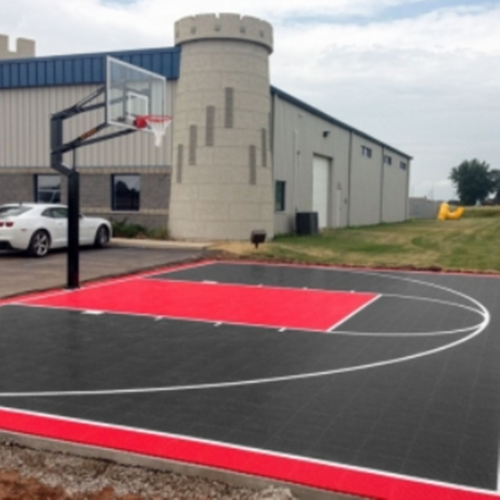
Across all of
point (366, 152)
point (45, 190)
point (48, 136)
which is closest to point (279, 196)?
point (45, 190)

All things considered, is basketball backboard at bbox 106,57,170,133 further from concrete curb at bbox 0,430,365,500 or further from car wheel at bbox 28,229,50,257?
concrete curb at bbox 0,430,365,500

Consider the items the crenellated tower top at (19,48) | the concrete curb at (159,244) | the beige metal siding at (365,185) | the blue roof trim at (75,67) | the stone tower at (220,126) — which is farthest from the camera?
the beige metal siding at (365,185)

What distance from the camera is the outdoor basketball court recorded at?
4965 millimetres

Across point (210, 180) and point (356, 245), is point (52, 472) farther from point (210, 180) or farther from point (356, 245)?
point (356, 245)

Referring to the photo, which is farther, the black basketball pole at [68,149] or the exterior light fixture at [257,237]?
the exterior light fixture at [257,237]

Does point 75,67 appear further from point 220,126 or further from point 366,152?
point 366,152

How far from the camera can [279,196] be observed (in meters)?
28.6

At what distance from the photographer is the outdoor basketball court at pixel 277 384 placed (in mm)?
4965

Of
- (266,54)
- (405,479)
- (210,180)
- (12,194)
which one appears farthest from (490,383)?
(12,194)

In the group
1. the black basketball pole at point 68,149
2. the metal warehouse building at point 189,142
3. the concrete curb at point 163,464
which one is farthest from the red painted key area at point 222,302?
the metal warehouse building at point 189,142

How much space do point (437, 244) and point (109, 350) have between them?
21658mm

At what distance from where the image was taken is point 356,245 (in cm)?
2597

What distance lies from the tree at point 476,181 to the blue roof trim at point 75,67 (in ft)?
308

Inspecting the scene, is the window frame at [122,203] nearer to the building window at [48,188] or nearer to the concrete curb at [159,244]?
→ the concrete curb at [159,244]
